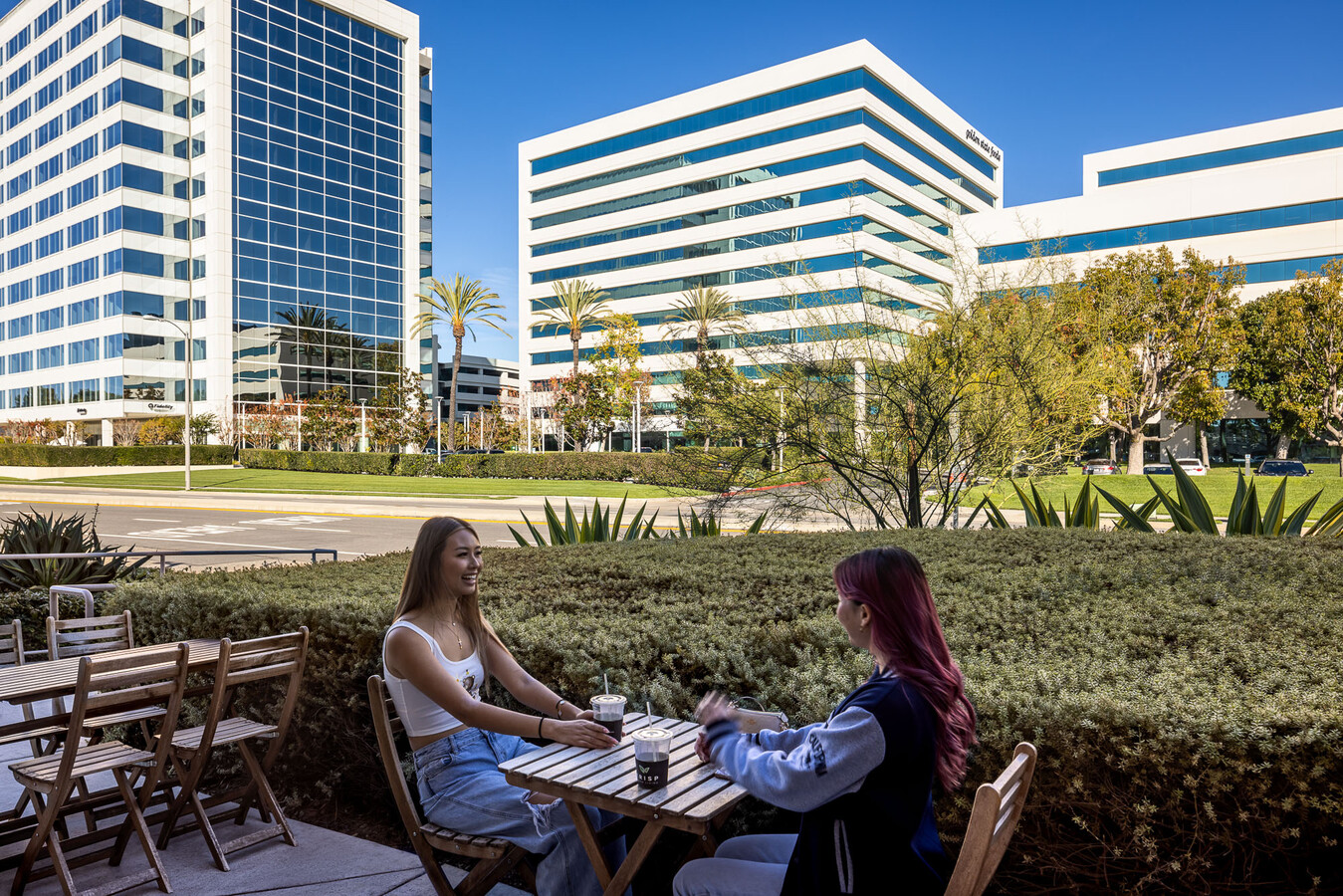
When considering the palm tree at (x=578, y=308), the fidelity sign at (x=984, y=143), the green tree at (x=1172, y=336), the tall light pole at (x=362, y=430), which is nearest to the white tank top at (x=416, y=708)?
the green tree at (x=1172, y=336)

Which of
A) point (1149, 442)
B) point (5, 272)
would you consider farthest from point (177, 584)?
point (5, 272)

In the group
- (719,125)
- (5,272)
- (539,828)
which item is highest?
(719,125)

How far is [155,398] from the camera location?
55.0m

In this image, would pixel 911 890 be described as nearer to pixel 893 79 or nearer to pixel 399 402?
pixel 399 402

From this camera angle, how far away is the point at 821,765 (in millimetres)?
1957

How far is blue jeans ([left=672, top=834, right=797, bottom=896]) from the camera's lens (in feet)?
7.27

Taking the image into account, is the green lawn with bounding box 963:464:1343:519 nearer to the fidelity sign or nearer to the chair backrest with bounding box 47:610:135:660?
the chair backrest with bounding box 47:610:135:660

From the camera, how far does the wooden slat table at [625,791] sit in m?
2.19

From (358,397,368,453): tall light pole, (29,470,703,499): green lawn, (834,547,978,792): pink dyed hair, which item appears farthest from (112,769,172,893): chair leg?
(358,397,368,453): tall light pole

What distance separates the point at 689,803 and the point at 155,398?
6258 centimetres

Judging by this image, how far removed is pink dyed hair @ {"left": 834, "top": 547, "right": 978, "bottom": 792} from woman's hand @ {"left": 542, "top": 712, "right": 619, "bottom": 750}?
0.98 metres

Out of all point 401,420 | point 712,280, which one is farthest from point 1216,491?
point 712,280

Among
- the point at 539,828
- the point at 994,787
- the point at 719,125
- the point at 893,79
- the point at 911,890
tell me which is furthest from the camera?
the point at 719,125

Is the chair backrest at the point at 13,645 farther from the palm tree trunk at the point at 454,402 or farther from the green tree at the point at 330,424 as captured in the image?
the green tree at the point at 330,424
